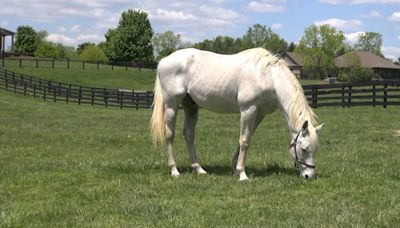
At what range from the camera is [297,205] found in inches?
249

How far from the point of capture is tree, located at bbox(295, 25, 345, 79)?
10119 cm

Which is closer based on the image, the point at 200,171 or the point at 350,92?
the point at 200,171

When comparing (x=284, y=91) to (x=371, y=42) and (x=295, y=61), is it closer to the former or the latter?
(x=295, y=61)

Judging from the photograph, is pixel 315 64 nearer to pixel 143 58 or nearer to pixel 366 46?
pixel 143 58

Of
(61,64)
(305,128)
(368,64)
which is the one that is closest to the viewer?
(305,128)

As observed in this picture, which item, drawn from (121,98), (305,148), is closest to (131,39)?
(121,98)

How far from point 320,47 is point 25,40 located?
186ft

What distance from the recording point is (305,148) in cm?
788

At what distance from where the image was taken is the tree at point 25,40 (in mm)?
97188

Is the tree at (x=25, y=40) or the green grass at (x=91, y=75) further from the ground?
the tree at (x=25, y=40)

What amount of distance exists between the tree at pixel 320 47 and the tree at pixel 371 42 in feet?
116

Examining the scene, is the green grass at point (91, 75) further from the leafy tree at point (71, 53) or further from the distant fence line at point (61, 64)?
the leafy tree at point (71, 53)

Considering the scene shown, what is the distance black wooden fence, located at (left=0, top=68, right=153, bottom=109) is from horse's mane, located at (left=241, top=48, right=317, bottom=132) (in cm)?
2614

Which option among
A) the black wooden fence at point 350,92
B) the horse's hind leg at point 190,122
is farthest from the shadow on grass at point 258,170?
the black wooden fence at point 350,92
